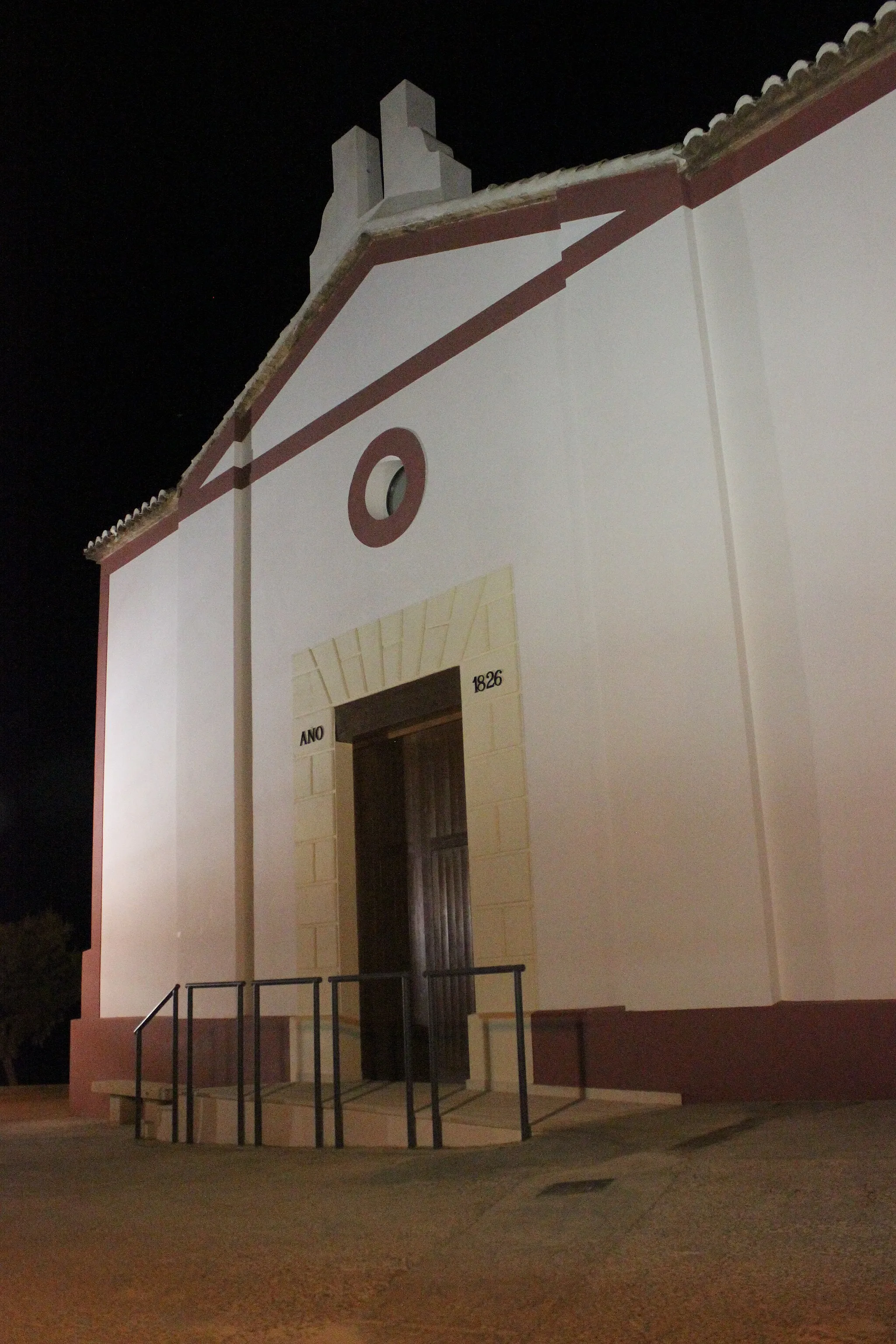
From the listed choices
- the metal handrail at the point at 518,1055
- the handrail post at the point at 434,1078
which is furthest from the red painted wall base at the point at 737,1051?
the handrail post at the point at 434,1078

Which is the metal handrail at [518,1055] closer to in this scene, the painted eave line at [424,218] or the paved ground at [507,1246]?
the paved ground at [507,1246]

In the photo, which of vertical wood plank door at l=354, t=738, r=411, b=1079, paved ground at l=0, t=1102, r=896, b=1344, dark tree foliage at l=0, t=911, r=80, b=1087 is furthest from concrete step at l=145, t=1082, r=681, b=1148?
dark tree foliage at l=0, t=911, r=80, b=1087

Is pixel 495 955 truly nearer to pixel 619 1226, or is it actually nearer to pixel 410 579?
pixel 410 579

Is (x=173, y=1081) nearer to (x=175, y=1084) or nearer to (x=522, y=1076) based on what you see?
(x=175, y=1084)

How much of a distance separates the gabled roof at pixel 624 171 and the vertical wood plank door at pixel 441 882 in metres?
3.77

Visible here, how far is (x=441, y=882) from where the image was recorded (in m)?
8.98

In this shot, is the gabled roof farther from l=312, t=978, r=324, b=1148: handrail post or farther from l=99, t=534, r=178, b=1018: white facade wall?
l=312, t=978, r=324, b=1148: handrail post

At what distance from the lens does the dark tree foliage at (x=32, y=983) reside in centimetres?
1956

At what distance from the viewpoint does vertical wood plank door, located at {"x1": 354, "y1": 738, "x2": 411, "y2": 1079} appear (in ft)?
29.9

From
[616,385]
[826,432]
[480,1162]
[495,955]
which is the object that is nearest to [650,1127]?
[480,1162]

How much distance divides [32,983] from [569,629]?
49.7ft

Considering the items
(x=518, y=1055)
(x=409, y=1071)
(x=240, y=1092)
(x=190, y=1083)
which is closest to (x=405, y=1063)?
(x=409, y=1071)

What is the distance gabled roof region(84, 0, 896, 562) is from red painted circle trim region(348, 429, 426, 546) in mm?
1641

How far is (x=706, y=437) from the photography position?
7.07 m
